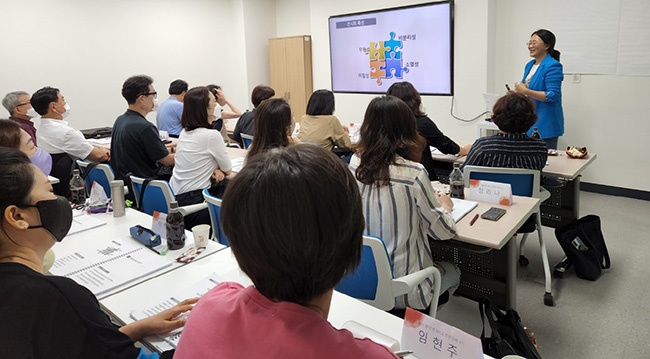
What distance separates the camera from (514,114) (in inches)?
105

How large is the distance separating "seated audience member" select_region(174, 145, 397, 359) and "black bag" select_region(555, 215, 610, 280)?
270 cm

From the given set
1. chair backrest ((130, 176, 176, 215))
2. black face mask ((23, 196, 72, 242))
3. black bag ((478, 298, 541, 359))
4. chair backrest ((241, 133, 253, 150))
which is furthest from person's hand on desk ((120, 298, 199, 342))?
chair backrest ((241, 133, 253, 150))

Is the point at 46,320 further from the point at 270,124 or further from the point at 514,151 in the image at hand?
the point at 514,151

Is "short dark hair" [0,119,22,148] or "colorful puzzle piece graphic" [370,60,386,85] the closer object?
"short dark hair" [0,119,22,148]

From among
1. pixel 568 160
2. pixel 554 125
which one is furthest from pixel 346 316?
pixel 554 125

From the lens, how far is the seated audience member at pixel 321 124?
160 inches

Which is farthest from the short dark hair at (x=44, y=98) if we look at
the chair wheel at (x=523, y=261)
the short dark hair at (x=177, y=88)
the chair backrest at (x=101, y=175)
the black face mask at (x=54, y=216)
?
the chair wheel at (x=523, y=261)

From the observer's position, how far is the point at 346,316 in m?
1.47

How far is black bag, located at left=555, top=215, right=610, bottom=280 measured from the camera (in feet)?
10.0

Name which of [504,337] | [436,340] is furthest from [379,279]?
[436,340]

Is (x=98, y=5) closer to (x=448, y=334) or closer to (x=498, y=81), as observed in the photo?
(x=498, y=81)

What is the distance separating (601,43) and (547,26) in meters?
0.59

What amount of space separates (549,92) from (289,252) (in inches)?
162

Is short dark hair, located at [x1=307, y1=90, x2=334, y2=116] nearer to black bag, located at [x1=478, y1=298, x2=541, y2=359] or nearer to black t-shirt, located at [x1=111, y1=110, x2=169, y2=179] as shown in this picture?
black t-shirt, located at [x1=111, y1=110, x2=169, y2=179]
